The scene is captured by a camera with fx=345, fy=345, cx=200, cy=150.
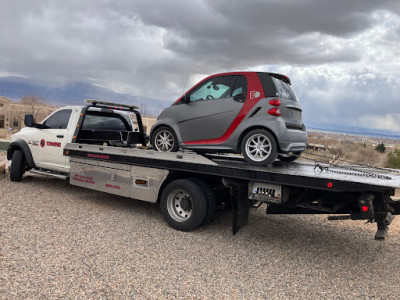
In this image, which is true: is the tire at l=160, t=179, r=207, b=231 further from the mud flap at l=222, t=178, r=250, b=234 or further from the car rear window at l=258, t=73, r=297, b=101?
the car rear window at l=258, t=73, r=297, b=101

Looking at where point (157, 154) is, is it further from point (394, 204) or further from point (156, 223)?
point (394, 204)

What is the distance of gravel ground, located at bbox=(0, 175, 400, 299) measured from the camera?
11.5 ft

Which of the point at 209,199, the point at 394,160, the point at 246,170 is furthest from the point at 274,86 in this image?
the point at 394,160

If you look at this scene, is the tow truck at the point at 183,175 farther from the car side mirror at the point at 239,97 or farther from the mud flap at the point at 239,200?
the car side mirror at the point at 239,97

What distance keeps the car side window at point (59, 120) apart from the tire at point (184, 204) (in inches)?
130

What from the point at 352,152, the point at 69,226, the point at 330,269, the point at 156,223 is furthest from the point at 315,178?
the point at 352,152

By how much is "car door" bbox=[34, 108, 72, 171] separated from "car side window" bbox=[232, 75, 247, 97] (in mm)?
3834

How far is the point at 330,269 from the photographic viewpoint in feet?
14.2

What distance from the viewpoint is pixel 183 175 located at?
5.54m

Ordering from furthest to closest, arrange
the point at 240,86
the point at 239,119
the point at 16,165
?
the point at 16,165, the point at 240,86, the point at 239,119

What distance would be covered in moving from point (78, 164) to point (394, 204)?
5.50m

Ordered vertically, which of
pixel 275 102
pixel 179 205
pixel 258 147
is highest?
pixel 275 102

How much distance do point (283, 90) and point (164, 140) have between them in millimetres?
2163

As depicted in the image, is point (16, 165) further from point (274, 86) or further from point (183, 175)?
point (274, 86)
